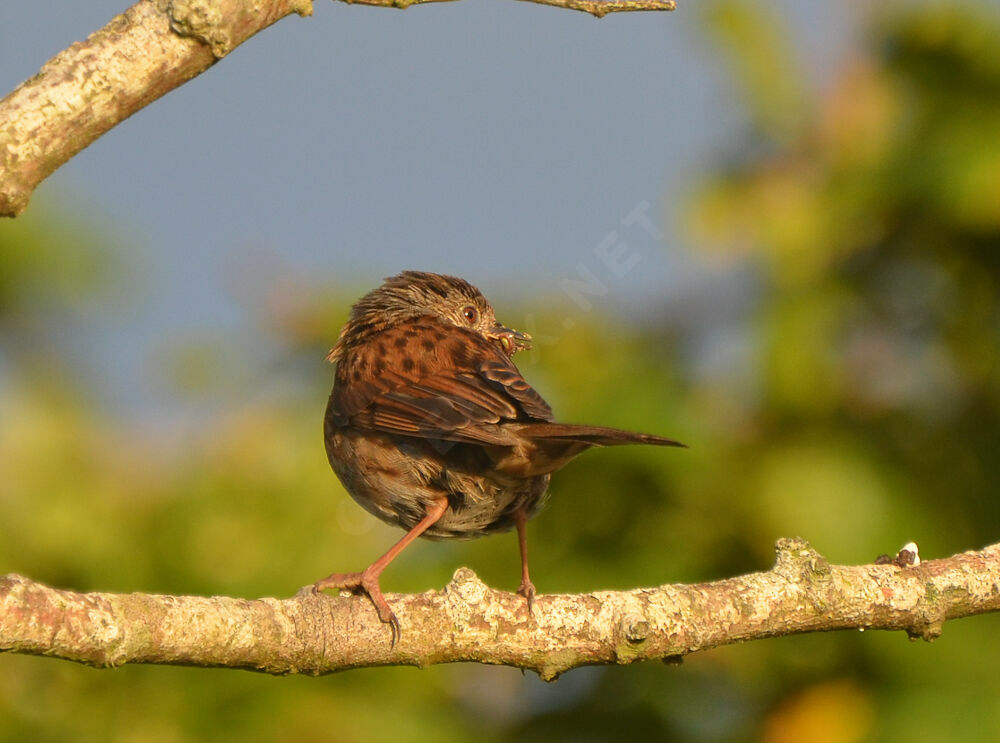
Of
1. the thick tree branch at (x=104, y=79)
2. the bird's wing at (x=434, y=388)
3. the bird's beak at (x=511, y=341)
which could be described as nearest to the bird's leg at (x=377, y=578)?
the bird's wing at (x=434, y=388)

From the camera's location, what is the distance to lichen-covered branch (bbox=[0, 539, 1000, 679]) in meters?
3.51

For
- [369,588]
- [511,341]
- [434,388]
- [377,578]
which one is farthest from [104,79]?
[511,341]

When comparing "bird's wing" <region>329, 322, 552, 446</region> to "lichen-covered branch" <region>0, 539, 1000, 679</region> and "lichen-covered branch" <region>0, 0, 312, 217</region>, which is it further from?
Result: "lichen-covered branch" <region>0, 0, 312, 217</region>

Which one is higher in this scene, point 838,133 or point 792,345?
point 838,133

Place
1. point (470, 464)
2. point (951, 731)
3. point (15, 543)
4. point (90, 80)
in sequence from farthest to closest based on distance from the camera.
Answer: point (15, 543)
point (951, 731)
point (470, 464)
point (90, 80)

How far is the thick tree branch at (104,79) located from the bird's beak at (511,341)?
3058mm

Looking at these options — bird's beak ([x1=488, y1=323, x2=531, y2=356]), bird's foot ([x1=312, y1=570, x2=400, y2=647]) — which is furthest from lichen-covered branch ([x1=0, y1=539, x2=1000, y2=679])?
bird's beak ([x1=488, y1=323, x2=531, y2=356])

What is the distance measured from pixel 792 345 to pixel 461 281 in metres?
1.72

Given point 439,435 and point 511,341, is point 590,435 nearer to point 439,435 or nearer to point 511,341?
point 439,435

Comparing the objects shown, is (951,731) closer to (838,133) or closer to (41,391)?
(838,133)

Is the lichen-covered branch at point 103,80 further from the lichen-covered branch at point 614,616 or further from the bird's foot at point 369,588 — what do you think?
the bird's foot at point 369,588

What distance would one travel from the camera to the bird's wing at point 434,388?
449 centimetres

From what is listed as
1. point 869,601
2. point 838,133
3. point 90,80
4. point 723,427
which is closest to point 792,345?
point 723,427

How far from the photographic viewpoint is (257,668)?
3.38 m
